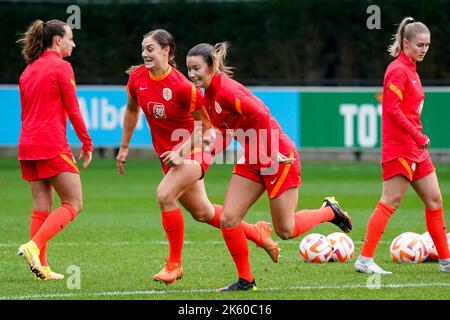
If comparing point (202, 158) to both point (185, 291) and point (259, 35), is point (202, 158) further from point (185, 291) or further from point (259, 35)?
point (259, 35)

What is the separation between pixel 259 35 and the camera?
2739 centimetres

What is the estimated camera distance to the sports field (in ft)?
27.7

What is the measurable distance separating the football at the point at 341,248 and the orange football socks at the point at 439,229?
101cm

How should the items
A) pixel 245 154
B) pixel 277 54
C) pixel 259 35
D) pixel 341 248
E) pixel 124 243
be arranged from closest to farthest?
pixel 245 154, pixel 341 248, pixel 124 243, pixel 277 54, pixel 259 35

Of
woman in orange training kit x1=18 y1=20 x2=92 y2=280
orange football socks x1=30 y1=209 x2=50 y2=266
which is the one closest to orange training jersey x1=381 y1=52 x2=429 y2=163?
woman in orange training kit x1=18 y1=20 x2=92 y2=280

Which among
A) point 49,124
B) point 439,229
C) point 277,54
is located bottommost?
point 439,229

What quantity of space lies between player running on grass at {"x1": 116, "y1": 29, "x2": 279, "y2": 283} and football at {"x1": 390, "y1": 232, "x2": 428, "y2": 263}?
69.6 inches

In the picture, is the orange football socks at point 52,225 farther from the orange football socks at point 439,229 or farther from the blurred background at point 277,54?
the blurred background at point 277,54

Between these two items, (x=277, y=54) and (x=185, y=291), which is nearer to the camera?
(x=185, y=291)

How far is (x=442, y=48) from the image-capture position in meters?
25.5

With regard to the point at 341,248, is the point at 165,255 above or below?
below

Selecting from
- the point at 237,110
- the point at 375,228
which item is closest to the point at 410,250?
the point at 375,228

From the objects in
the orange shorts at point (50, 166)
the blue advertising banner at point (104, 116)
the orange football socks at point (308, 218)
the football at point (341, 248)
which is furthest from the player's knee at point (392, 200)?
the blue advertising banner at point (104, 116)

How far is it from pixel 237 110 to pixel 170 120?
943 mm
